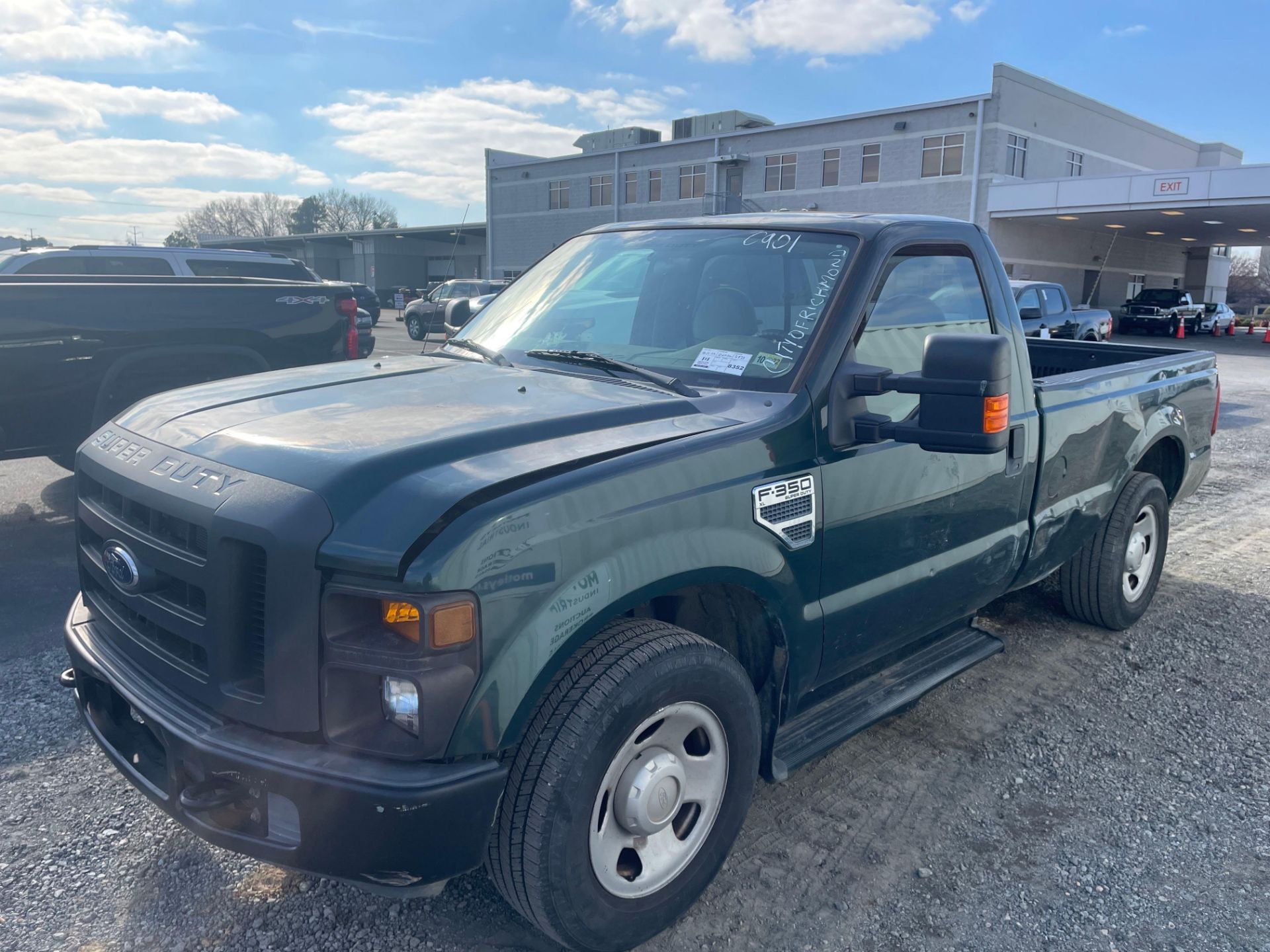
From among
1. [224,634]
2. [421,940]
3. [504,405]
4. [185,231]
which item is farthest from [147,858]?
[185,231]

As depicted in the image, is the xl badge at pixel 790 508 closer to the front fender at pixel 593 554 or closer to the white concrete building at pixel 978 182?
the front fender at pixel 593 554

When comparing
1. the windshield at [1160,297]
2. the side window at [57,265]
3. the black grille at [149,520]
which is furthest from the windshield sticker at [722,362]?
the windshield at [1160,297]

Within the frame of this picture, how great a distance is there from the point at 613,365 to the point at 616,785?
1427mm

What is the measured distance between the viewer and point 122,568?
2500 mm

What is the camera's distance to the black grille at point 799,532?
2775mm

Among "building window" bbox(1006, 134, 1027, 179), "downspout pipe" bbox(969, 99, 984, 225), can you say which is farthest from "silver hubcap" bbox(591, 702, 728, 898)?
"building window" bbox(1006, 134, 1027, 179)

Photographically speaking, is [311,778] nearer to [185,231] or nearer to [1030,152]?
[1030,152]

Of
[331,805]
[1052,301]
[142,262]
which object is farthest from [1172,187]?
[331,805]

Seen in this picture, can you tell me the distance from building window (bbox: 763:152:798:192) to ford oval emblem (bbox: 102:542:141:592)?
1796 inches

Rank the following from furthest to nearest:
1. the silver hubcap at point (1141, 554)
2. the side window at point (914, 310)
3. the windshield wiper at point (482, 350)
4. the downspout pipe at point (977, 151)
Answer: the downspout pipe at point (977, 151) < the silver hubcap at point (1141, 554) < the windshield wiper at point (482, 350) < the side window at point (914, 310)

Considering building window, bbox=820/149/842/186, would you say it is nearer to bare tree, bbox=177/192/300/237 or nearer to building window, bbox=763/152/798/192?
building window, bbox=763/152/798/192

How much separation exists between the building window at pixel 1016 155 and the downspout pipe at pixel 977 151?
114 centimetres

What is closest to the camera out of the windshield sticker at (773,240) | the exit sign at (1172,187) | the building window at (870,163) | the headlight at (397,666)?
the headlight at (397,666)

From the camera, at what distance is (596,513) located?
2275mm
